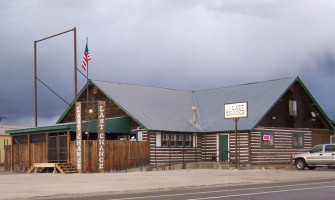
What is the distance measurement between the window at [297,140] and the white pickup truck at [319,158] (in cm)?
669

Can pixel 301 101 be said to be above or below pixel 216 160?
above

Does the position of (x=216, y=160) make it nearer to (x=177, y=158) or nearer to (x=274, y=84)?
(x=177, y=158)

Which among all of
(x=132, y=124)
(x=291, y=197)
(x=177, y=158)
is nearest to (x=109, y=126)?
(x=132, y=124)

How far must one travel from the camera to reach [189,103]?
46.3 m

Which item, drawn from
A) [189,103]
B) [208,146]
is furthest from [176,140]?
[189,103]

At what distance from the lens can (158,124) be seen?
3906 centimetres

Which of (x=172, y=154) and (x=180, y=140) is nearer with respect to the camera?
(x=172, y=154)

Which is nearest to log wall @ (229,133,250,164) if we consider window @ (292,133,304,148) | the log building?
the log building

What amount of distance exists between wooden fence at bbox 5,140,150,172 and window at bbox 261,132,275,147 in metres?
9.28

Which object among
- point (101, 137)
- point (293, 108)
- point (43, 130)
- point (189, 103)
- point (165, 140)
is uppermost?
point (189, 103)

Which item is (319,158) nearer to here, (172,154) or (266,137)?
(266,137)

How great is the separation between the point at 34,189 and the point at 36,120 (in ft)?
68.9

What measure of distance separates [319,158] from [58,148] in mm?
17638

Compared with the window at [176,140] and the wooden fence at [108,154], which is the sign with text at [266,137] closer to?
the window at [176,140]
